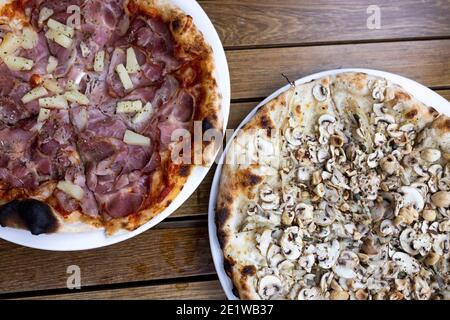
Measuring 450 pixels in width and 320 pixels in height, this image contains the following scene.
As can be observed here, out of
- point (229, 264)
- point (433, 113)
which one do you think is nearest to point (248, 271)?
point (229, 264)

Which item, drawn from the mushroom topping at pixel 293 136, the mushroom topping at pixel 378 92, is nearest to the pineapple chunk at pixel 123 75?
the mushroom topping at pixel 293 136

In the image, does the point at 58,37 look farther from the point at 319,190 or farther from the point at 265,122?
the point at 319,190

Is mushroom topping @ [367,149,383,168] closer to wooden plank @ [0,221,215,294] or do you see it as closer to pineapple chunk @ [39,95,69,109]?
wooden plank @ [0,221,215,294]

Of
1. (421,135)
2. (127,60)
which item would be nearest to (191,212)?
(127,60)

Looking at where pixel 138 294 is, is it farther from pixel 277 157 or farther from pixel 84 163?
pixel 277 157

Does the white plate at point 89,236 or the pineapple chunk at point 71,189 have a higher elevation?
the pineapple chunk at point 71,189

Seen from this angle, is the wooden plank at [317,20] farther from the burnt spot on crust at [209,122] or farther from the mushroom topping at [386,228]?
the mushroom topping at [386,228]

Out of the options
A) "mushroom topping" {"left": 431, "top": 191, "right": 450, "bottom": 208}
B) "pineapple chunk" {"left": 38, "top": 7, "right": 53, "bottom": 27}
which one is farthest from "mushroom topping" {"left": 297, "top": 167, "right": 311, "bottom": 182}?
"pineapple chunk" {"left": 38, "top": 7, "right": 53, "bottom": 27}
